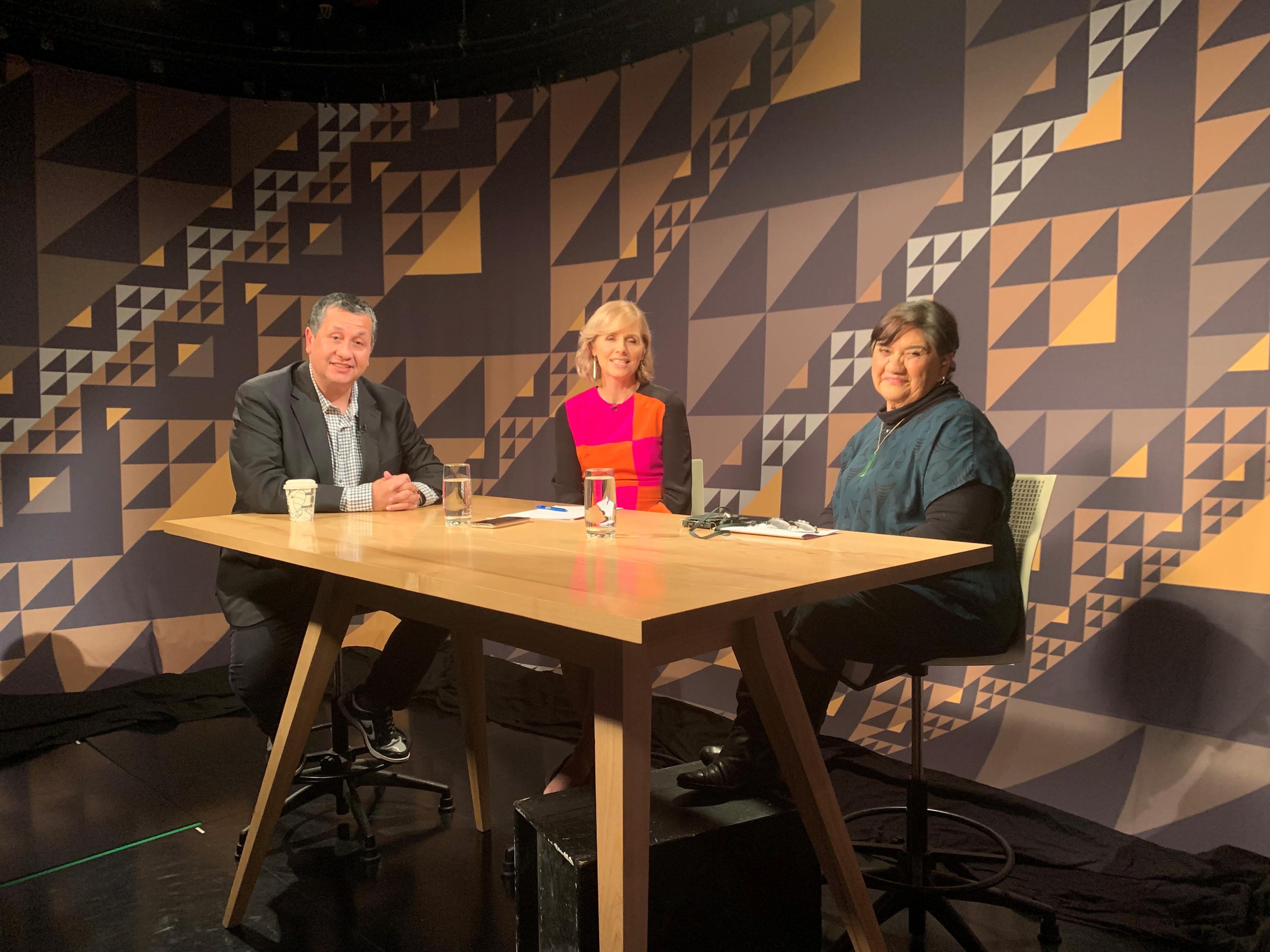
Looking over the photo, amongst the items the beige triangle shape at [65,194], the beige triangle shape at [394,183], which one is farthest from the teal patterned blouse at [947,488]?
the beige triangle shape at [65,194]

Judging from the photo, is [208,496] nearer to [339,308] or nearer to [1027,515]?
[339,308]

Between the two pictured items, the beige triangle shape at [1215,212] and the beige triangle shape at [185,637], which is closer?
the beige triangle shape at [1215,212]

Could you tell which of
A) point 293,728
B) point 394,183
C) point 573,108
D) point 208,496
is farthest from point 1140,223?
point 208,496

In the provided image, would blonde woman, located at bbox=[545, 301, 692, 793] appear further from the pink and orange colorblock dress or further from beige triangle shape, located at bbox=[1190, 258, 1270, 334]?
beige triangle shape, located at bbox=[1190, 258, 1270, 334]

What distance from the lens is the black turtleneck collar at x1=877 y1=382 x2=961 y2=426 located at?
6.86 feet

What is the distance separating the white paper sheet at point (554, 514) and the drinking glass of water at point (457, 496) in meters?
0.17

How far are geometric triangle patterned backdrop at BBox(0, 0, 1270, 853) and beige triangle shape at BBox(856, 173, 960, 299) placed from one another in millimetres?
15

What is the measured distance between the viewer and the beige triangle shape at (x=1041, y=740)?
99.5 inches

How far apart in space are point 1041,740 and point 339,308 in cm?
255

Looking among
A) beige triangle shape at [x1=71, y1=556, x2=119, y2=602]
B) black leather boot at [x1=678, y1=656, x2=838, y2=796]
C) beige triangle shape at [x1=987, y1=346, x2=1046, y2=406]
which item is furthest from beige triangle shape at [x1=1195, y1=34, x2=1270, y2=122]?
beige triangle shape at [x1=71, y1=556, x2=119, y2=602]

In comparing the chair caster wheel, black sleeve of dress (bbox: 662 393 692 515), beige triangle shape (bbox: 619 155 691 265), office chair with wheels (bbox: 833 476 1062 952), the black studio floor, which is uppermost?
beige triangle shape (bbox: 619 155 691 265)

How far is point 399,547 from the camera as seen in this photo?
1.67 metres

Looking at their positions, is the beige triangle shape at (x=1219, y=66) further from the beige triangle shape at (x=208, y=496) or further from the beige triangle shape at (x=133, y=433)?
the beige triangle shape at (x=133, y=433)

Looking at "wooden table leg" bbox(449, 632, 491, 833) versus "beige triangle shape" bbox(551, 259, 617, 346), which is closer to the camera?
"wooden table leg" bbox(449, 632, 491, 833)
